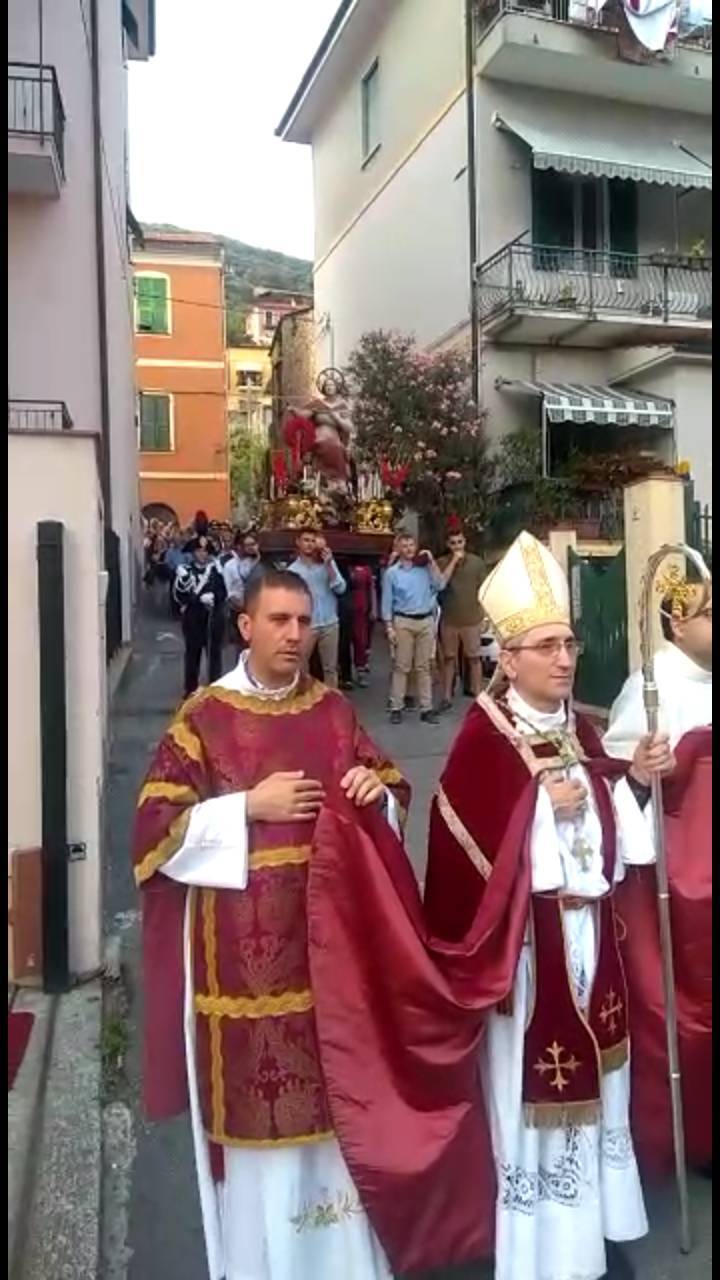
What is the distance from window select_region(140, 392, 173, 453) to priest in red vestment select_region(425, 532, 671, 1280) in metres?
36.1

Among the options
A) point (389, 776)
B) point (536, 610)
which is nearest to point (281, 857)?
point (389, 776)

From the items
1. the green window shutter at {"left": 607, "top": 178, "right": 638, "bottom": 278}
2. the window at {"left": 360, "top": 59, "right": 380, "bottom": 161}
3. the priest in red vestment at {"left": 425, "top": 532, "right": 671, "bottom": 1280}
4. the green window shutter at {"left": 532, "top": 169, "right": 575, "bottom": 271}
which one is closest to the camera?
the priest in red vestment at {"left": 425, "top": 532, "right": 671, "bottom": 1280}

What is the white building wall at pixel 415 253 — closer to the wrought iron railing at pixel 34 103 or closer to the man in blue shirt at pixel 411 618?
the wrought iron railing at pixel 34 103

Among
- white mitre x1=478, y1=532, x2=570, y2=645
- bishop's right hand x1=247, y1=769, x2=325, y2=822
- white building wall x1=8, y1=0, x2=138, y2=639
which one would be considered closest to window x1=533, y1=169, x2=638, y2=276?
white building wall x1=8, y1=0, x2=138, y2=639

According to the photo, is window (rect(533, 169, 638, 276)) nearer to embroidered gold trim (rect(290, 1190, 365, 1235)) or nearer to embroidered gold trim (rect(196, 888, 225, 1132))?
embroidered gold trim (rect(196, 888, 225, 1132))

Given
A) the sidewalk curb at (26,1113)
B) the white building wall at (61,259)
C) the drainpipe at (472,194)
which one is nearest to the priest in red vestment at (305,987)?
the sidewalk curb at (26,1113)

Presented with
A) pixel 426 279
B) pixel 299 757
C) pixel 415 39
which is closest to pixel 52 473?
pixel 299 757

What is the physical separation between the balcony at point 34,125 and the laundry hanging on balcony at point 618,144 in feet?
25.0

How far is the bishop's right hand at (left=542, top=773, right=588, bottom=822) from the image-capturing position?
299 centimetres

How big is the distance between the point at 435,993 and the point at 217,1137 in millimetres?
661

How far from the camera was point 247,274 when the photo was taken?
5856 centimetres

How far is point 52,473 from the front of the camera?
4.96 metres

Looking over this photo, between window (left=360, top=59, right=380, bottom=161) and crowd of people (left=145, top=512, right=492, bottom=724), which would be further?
window (left=360, top=59, right=380, bottom=161)

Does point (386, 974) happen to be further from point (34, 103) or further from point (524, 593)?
point (34, 103)
